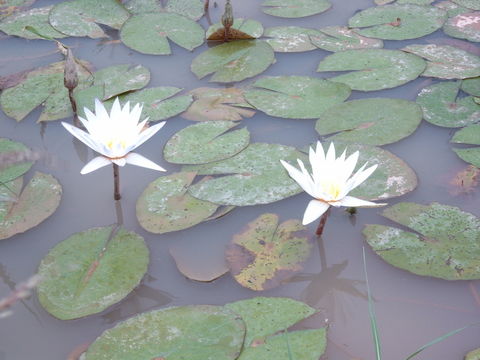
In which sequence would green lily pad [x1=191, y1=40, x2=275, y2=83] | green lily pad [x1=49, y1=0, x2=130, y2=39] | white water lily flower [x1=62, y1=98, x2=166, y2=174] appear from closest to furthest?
white water lily flower [x1=62, y1=98, x2=166, y2=174] → green lily pad [x1=191, y1=40, x2=275, y2=83] → green lily pad [x1=49, y1=0, x2=130, y2=39]

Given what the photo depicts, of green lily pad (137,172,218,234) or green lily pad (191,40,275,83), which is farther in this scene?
green lily pad (191,40,275,83)

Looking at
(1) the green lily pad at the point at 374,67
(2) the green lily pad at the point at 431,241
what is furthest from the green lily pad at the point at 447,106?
(2) the green lily pad at the point at 431,241

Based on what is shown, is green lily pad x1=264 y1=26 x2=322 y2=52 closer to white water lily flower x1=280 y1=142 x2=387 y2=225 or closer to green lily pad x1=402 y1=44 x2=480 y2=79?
green lily pad x1=402 y1=44 x2=480 y2=79

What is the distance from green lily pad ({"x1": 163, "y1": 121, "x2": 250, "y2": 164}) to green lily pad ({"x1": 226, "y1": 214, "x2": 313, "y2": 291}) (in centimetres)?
52

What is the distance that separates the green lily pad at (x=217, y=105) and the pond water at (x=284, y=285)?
0.07m

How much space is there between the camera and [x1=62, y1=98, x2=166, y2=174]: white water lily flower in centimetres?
254

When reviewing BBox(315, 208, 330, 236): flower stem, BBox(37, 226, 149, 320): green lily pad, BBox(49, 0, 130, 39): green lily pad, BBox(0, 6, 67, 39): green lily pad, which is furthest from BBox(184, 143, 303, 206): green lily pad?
BBox(0, 6, 67, 39): green lily pad

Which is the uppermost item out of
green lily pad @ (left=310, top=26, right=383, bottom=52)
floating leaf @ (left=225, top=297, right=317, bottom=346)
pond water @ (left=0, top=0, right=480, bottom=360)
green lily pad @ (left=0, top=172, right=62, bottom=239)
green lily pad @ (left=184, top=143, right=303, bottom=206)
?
green lily pad @ (left=310, top=26, right=383, bottom=52)

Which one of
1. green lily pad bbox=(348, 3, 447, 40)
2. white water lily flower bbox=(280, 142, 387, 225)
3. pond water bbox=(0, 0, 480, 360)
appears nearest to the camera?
pond water bbox=(0, 0, 480, 360)

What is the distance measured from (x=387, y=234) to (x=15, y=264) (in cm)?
178

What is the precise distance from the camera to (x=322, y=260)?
2.62 meters

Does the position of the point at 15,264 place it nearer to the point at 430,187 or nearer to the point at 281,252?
the point at 281,252

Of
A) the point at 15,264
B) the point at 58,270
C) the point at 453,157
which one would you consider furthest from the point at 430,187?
the point at 15,264

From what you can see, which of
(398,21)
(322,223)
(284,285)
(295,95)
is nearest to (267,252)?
(284,285)
